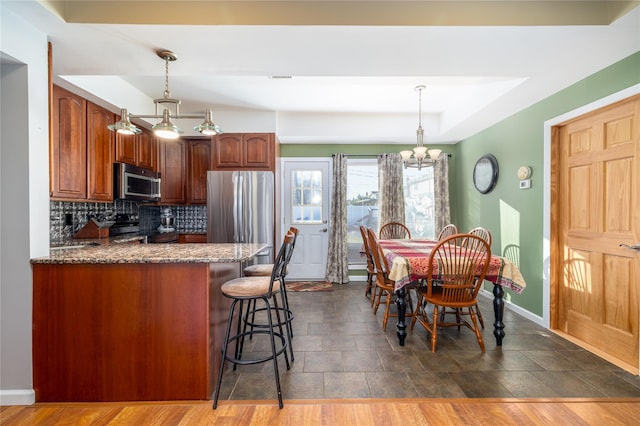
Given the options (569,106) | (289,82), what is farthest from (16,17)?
(569,106)

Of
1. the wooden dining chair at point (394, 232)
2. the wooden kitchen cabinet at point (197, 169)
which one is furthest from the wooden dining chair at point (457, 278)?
the wooden kitchen cabinet at point (197, 169)

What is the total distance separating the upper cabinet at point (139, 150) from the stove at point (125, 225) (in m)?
0.68

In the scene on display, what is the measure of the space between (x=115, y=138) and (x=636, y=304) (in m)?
4.97

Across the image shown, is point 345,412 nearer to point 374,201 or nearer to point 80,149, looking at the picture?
point 80,149

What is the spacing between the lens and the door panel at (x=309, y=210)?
5133 mm

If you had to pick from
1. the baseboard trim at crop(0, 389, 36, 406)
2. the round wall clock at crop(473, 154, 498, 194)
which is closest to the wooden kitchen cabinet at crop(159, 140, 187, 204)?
the baseboard trim at crop(0, 389, 36, 406)

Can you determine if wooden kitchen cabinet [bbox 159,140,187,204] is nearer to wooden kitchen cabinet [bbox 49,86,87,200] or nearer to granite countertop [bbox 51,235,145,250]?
granite countertop [bbox 51,235,145,250]

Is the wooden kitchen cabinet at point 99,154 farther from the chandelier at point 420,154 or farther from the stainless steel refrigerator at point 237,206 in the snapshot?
the chandelier at point 420,154

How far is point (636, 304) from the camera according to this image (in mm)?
2264

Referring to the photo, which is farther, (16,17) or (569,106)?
(569,106)

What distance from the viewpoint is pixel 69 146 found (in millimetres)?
2828

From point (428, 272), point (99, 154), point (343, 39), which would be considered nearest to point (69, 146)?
point (99, 154)

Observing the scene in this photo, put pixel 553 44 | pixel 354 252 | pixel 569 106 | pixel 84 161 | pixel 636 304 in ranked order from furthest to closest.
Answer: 1. pixel 354 252
2. pixel 84 161
3. pixel 569 106
4. pixel 636 304
5. pixel 553 44

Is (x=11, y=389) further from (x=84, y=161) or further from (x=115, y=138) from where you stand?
(x=115, y=138)
